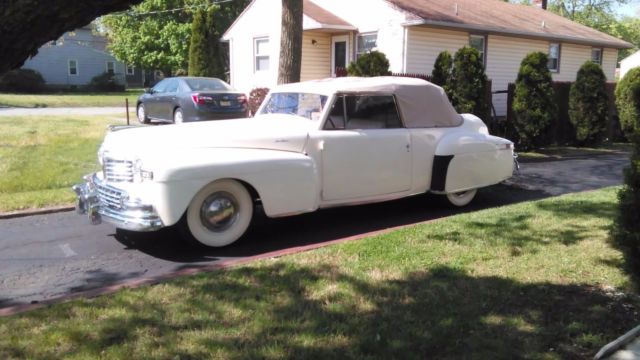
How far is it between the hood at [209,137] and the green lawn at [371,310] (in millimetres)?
1313


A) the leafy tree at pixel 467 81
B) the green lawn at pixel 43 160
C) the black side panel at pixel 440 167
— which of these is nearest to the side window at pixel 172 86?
the green lawn at pixel 43 160

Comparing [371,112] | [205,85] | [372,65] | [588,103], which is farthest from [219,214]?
[588,103]

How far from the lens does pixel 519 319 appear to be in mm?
3969

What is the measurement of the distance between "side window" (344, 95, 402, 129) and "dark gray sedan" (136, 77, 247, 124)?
30.3 feet

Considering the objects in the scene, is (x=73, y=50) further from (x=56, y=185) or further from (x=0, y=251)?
(x=0, y=251)

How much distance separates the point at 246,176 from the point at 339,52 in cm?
1461

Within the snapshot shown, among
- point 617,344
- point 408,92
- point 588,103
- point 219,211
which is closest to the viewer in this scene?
point 617,344

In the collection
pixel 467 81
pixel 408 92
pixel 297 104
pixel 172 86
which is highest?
pixel 467 81

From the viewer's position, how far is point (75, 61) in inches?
1913

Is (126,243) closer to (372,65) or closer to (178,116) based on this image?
(372,65)

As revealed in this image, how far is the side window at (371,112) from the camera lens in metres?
6.84

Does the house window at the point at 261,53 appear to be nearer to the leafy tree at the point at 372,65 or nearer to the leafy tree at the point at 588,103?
the leafy tree at the point at 372,65

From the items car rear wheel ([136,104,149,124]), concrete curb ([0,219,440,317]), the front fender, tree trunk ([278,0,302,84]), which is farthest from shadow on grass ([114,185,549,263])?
car rear wheel ([136,104,149,124])

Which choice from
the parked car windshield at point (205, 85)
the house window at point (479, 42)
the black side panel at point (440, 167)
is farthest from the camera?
the house window at point (479, 42)
